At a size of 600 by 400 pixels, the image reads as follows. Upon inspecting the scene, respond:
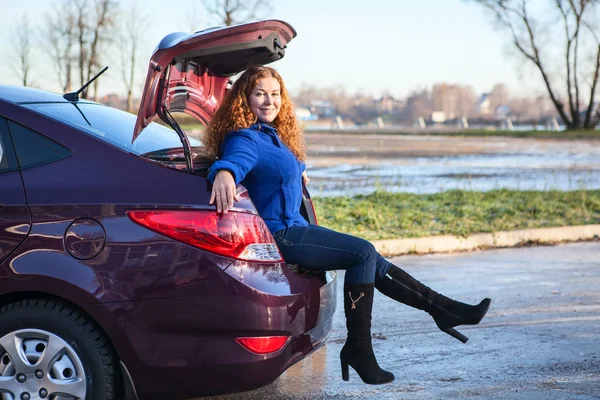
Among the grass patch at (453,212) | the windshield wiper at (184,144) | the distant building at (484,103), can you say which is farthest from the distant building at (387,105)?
the windshield wiper at (184,144)

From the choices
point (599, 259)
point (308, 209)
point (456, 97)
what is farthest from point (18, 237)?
point (456, 97)

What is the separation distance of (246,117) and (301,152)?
0.33 m

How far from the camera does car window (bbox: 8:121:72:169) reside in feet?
11.1

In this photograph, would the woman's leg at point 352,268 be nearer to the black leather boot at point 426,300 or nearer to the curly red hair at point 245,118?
the black leather boot at point 426,300

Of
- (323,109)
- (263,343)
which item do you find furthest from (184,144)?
(323,109)

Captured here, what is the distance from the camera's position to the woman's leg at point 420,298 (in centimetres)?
402

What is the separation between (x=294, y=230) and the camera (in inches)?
151

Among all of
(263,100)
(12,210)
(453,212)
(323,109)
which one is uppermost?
(323,109)

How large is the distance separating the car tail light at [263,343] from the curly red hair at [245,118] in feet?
3.27

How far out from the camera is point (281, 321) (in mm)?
3361

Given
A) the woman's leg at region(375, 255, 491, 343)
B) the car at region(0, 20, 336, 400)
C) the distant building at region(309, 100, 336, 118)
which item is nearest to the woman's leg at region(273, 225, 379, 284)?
the woman's leg at region(375, 255, 491, 343)

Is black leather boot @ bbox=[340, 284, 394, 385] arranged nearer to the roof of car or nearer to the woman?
the woman

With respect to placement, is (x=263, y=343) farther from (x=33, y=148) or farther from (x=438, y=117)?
(x=438, y=117)

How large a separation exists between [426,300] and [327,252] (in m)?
0.61
